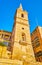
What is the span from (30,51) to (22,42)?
2394mm

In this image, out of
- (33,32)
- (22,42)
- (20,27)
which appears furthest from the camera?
(33,32)

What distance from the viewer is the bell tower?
1797 centimetres

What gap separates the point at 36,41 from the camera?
25.5 m

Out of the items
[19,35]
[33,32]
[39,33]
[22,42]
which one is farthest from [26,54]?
[33,32]

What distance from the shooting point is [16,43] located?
768 inches

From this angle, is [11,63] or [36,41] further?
[36,41]

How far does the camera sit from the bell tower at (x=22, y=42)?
59.0 feet

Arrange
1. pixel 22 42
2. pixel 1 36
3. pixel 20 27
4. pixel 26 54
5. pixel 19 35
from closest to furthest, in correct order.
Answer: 1. pixel 26 54
2. pixel 22 42
3. pixel 19 35
4. pixel 20 27
5. pixel 1 36

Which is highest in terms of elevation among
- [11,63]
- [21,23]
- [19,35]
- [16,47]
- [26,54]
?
[21,23]

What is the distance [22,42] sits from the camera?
19688mm

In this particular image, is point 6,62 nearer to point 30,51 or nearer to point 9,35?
point 30,51

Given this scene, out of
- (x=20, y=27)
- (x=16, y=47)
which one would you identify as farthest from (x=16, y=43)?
(x=20, y=27)

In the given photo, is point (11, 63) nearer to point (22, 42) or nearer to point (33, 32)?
point (22, 42)

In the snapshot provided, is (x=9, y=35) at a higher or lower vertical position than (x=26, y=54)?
higher
